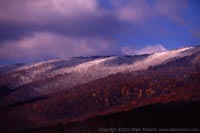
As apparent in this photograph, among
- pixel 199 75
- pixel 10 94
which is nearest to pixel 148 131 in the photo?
pixel 199 75

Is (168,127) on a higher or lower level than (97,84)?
lower

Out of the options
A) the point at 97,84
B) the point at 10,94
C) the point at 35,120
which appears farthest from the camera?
the point at 10,94

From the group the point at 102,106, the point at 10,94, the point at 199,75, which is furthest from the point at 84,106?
the point at 10,94

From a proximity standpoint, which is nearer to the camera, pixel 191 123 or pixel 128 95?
pixel 191 123

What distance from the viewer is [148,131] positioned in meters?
51.9

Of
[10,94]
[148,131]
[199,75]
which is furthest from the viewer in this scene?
[10,94]

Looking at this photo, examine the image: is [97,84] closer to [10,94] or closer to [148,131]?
[10,94]

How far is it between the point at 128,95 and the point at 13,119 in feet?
144

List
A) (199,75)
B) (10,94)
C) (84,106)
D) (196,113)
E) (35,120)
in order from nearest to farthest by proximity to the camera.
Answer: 1. (196,113)
2. (35,120)
3. (84,106)
4. (199,75)
5. (10,94)

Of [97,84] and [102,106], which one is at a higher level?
[97,84]

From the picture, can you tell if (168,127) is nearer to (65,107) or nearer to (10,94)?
(65,107)

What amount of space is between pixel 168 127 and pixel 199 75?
94.4m

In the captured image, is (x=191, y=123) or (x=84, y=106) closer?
(x=191, y=123)

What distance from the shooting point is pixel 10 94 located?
194 m
